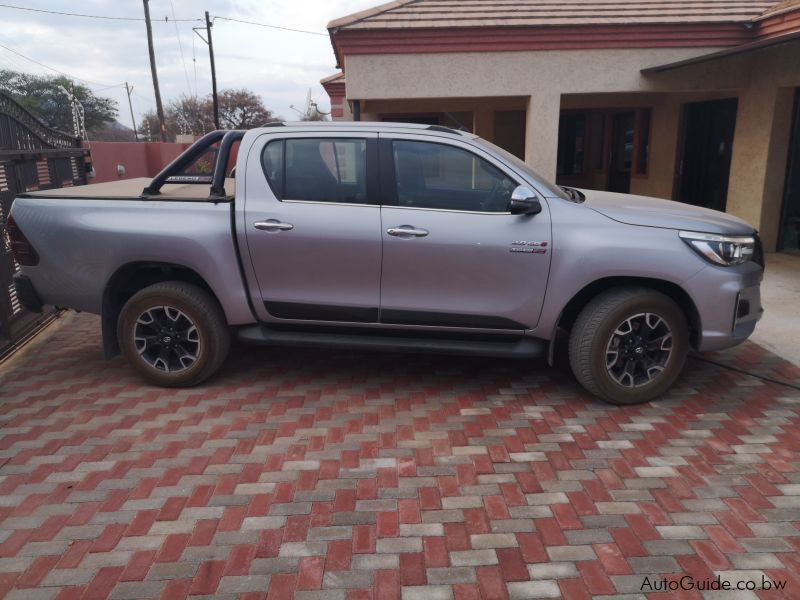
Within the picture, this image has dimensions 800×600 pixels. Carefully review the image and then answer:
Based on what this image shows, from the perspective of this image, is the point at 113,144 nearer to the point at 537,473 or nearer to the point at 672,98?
the point at 672,98

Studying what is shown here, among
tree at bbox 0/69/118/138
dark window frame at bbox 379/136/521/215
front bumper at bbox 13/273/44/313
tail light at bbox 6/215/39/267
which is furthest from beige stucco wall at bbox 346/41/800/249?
tree at bbox 0/69/118/138

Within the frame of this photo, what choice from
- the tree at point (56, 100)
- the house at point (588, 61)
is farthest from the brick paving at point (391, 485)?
the tree at point (56, 100)

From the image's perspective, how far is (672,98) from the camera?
1141 cm

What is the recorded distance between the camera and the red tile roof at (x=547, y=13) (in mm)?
9000

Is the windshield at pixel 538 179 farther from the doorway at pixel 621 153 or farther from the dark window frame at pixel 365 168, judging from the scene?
the doorway at pixel 621 153

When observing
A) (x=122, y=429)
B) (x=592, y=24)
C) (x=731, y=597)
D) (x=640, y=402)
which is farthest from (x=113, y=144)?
(x=731, y=597)

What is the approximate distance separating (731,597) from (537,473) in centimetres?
116

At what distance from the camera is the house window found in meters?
14.5

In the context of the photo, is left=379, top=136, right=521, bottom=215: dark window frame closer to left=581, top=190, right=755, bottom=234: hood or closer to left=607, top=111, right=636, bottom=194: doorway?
left=581, top=190, right=755, bottom=234: hood

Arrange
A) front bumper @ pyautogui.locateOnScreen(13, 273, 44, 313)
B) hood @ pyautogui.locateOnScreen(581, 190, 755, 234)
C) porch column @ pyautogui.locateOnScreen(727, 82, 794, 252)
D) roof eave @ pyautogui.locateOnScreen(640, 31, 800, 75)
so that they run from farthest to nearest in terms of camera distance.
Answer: porch column @ pyautogui.locateOnScreen(727, 82, 794, 252), roof eave @ pyautogui.locateOnScreen(640, 31, 800, 75), front bumper @ pyautogui.locateOnScreen(13, 273, 44, 313), hood @ pyautogui.locateOnScreen(581, 190, 755, 234)

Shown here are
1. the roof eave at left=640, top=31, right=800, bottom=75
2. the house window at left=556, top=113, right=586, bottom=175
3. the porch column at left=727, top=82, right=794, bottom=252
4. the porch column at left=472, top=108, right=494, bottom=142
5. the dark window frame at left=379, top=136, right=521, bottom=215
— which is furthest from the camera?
the house window at left=556, top=113, right=586, bottom=175

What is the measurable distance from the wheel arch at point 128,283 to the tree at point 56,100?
165ft

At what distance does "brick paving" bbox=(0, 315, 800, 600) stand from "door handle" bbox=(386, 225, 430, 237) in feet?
3.98

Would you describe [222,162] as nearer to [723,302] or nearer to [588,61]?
[723,302]
